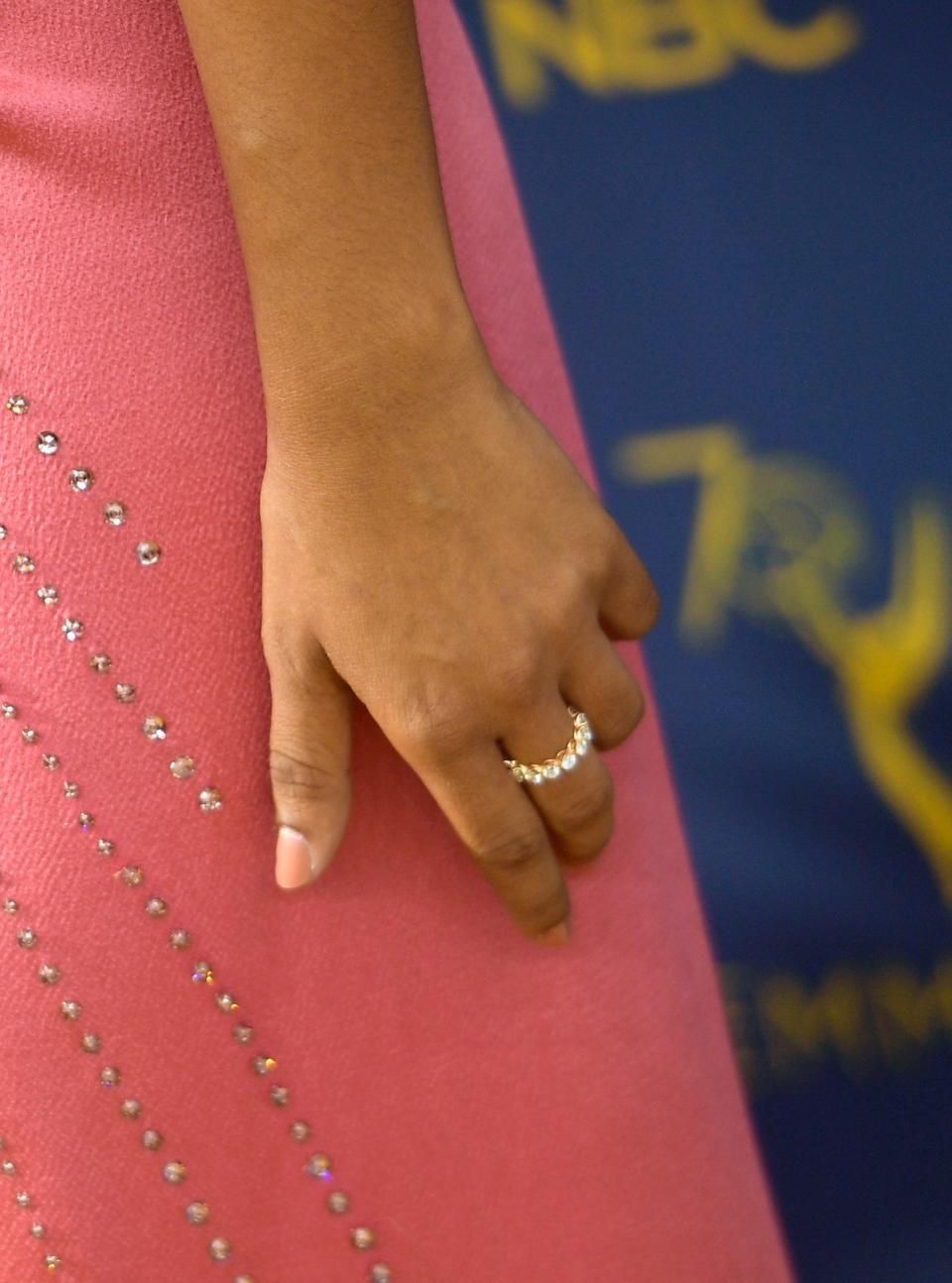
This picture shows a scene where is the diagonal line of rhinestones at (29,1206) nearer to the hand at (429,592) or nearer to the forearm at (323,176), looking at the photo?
the hand at (429,592)

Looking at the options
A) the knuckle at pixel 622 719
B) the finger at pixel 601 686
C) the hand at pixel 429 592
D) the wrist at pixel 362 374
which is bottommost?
the knuckle at pixel 622 719

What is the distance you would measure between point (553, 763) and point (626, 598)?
7 cm

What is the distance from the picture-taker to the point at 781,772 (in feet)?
4.75

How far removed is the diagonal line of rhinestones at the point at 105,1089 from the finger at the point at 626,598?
0.24 m

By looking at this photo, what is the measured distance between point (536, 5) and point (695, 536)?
0.57 meters

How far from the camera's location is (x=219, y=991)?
52 centimetres

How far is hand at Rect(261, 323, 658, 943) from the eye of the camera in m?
0.50

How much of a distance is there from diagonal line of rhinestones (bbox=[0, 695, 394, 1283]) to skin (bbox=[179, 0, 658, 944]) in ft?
0.14

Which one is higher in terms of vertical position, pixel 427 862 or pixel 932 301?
pixel 427 862

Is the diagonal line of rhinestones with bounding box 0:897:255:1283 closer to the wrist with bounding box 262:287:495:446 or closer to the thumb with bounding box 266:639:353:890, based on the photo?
the thumb with bounding box 266:639:353:890

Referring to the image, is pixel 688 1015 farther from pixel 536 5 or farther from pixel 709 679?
pixel 536 5

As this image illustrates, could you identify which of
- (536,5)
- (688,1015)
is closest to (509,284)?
(688,1015)

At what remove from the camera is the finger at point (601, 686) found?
54 cm

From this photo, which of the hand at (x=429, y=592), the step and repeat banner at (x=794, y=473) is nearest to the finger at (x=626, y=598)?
the hand at (x=429, y=592)
